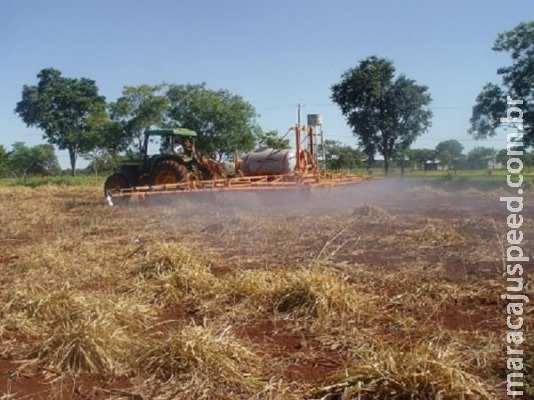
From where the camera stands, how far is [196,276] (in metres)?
5.73

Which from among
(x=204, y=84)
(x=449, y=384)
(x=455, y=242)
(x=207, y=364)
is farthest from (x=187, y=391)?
(x=204, y=84)

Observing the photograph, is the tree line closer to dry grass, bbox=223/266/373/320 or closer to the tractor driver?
the tractor driver

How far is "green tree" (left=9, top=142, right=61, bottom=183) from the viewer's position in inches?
2832

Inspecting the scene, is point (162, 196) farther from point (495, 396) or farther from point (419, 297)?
point (495, 396)

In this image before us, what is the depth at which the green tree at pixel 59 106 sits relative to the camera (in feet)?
220

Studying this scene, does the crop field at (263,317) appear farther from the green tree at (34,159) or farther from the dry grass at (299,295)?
the green tree at (34,159)

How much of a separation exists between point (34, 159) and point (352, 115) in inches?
1906

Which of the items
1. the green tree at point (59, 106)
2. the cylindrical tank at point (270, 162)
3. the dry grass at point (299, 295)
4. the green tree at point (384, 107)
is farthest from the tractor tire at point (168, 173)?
the green tree at point (59, 106)

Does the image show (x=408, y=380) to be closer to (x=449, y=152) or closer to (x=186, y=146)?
(x=186, y=146)

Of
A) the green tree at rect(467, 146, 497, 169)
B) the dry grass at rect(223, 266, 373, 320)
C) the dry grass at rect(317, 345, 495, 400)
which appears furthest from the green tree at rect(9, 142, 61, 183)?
the dry grass at rect(317, 345, 495, 400)

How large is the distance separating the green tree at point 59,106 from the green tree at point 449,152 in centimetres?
4029

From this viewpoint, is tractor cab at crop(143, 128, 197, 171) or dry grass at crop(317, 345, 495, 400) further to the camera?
tractor cab at crop(143, 128, 197, 171)

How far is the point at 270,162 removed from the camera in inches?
667

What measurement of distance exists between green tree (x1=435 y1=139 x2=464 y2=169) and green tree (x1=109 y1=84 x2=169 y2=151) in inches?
1033
